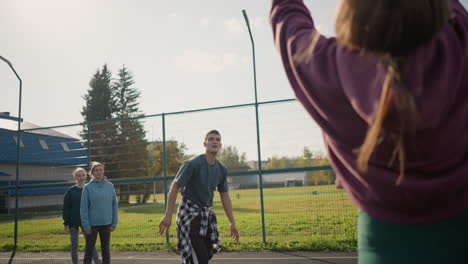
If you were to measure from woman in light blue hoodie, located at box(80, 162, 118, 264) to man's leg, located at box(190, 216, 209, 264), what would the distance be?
7.95 feet

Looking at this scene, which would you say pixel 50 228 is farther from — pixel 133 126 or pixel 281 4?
pixel 281 4

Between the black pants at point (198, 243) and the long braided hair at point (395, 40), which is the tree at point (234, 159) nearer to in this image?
the black pants at point (198, 243)

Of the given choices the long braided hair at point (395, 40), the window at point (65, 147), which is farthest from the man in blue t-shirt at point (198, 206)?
the window at point (65, 147)

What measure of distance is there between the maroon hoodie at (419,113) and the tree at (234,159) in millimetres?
7664

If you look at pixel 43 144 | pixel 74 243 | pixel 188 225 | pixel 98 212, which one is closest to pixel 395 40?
pixel 188 225

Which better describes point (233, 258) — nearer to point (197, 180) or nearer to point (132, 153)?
point (197, 180)

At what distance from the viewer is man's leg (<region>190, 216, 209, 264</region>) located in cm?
418

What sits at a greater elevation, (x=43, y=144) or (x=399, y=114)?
(x=43, y=144)

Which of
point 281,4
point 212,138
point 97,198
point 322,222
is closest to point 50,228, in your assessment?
point 97,198

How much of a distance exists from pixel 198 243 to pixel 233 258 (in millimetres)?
3242

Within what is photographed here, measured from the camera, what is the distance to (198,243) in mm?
4230

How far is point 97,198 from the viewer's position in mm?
6195

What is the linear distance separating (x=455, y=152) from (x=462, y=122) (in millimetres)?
68

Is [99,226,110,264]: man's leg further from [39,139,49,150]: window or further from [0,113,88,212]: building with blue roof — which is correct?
[39,139,49,150]: window
